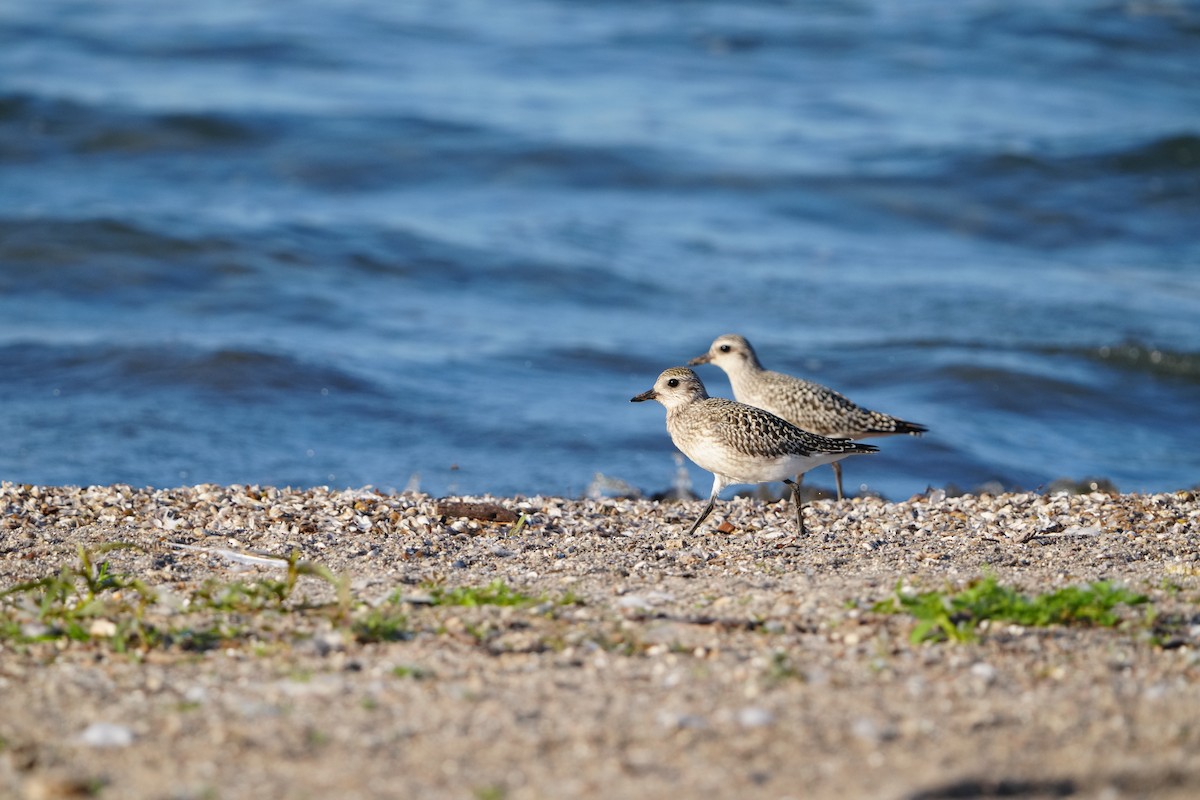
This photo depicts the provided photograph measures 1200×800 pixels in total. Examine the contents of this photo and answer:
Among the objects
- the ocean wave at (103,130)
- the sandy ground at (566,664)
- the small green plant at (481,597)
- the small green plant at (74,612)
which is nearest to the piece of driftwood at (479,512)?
the sandy ground at (566,664)

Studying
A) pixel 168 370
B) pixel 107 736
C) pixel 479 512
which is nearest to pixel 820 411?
pixel 479 512

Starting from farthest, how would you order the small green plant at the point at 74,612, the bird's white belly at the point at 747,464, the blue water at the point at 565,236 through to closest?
the blue water at the point at 565,236
the bird's white belly at the point at 747,464
the small green plant at the point at 74,612

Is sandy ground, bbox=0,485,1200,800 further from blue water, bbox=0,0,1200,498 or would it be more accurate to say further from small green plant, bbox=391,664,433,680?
blue water, bbox=0,0,1200,498

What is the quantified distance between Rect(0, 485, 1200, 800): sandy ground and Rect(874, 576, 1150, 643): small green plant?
59 mm

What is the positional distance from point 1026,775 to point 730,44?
76.5 feet

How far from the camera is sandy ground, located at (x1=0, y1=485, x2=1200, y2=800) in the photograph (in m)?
3.55

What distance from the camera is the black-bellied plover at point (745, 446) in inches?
274

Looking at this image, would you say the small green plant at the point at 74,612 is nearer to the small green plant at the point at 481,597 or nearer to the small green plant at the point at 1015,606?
the small green plant at the point at 481,597

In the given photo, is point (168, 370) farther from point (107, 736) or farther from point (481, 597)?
point (107, 736)

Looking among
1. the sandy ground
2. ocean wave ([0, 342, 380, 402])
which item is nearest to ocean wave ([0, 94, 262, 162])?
ocean wave ([0, 342, 380, 402])

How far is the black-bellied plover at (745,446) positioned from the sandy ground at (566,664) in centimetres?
41

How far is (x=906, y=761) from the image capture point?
3592 millimetres

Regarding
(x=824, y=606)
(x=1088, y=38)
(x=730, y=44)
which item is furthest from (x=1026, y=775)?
(x=1088, y=38)

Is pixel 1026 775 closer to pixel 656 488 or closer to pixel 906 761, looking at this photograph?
pixel 906 761
